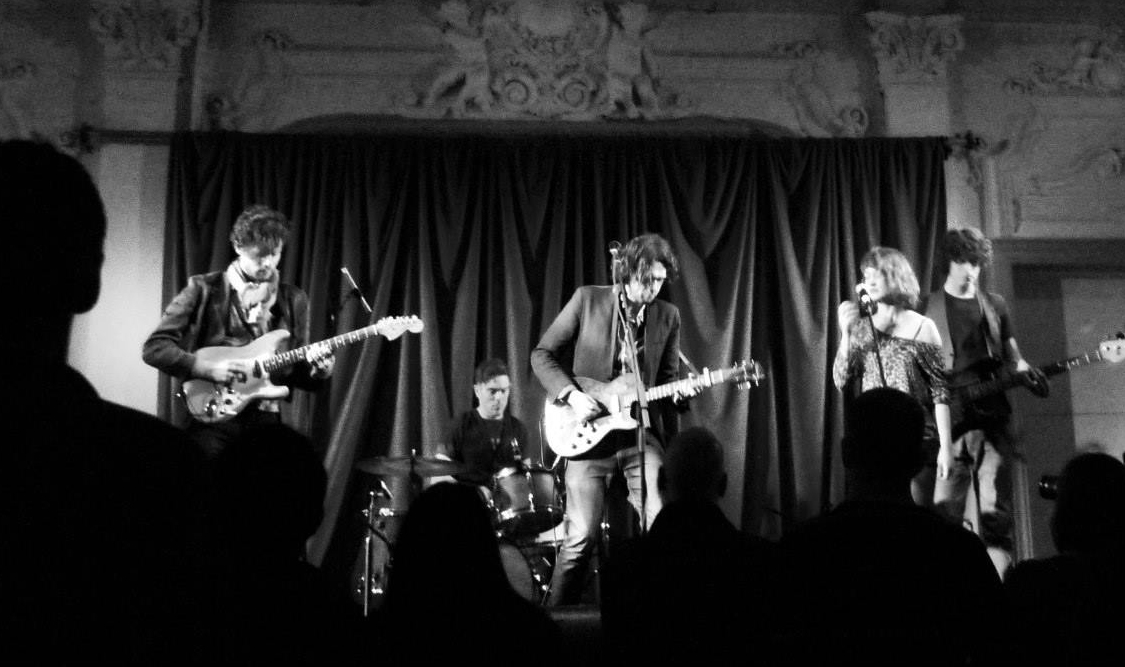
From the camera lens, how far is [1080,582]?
7.14 ft

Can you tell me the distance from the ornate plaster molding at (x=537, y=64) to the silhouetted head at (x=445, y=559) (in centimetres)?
565

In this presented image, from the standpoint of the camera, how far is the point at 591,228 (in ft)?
23.3

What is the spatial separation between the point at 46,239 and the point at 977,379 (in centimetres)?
540

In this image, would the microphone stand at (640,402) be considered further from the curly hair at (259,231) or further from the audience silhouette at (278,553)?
the audience silhouette at (278,553)

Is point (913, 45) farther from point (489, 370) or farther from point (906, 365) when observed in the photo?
point (489, 370)

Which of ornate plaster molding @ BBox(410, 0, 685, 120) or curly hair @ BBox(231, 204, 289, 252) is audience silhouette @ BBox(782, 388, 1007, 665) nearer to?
curly hair @ BBox(231, 204, 289, 252)

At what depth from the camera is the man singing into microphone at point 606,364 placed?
5332mm

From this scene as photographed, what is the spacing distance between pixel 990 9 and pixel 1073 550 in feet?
20.8

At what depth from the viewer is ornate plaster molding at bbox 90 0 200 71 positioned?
7.03m

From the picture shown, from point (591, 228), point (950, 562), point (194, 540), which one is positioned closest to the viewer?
point (194, 540)

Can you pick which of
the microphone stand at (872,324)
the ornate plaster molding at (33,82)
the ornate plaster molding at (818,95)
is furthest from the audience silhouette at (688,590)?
the ornate plaster molding at (33,82)

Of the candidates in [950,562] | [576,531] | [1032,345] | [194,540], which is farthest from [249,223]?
[1032,345]

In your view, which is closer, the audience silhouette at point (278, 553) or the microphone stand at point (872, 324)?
the audience silhouette at point (278, 553)

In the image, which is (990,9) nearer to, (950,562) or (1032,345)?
(1032,345)
